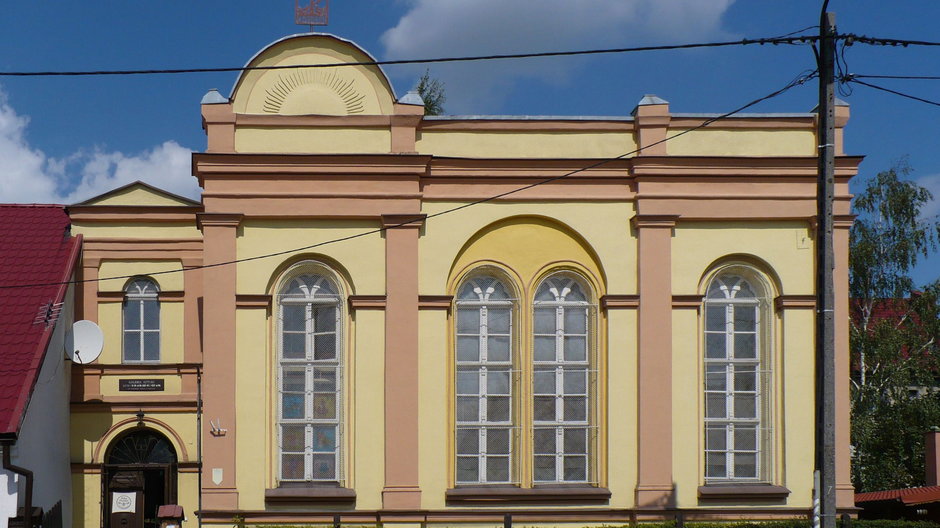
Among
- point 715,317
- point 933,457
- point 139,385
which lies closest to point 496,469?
point 715,317

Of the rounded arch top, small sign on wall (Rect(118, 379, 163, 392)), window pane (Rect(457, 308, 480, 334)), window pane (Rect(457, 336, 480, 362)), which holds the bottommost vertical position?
small sign on wall (Rect(118, 379, 163, 392))

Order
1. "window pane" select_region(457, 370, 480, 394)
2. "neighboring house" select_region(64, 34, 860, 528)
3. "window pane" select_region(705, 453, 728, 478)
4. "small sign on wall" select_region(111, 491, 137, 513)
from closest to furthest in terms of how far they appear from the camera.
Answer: "neighboring house" select_region(64, 34, 860, 528), "window pane" select_region(457, 370, 480, 394), "window pane" select_region(705, 453, 728, 478), "small sign on wall" select_region(111, 491, 137, 513)

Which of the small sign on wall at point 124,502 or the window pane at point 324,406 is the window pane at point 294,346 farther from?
the small sign on wall at point 124,502

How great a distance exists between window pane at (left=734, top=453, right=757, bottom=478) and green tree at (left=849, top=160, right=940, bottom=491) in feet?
39.8

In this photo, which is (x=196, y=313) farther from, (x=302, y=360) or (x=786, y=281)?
(x=786, y=281)

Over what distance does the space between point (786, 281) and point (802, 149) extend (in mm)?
2284

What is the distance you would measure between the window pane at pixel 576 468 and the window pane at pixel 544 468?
231mm

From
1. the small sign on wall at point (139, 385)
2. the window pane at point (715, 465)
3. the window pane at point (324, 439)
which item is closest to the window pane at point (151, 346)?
the small sign on wall at point (139, 385)

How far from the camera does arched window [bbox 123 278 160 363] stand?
21.5 metres

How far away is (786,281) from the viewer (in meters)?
19.8

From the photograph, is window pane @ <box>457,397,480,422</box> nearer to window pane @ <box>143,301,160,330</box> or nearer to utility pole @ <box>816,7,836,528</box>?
window pane @ <box>143,301,160,330</box>

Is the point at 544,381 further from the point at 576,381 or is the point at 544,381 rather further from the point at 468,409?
the point at 468,409

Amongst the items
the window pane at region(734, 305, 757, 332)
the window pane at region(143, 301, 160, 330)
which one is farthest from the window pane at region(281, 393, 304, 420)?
the window pane at region(734, 305, 757, 332)

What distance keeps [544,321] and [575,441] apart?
205 cm
